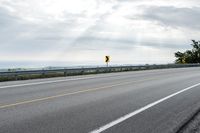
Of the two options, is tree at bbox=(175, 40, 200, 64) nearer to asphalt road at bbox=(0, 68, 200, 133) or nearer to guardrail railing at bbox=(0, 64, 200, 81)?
guardrail railing at bbox=(0, 64, 200, 81)

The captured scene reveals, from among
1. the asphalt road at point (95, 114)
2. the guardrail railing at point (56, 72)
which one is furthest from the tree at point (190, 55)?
the asphalt road at point (95, 114)

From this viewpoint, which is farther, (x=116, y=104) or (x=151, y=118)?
(x=116, y=104)

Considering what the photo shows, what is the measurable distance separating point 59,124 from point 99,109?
2.73 meters

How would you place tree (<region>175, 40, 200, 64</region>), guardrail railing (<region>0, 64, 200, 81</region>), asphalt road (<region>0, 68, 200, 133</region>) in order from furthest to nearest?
tree (<region>175, 40, 200, 64</region>), guardrail railing (<region>0, 64, 200, 81</region>), asphalt road (<region>0, 68, 200, 133</region>)

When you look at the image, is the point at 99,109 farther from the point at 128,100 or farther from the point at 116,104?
the point at 128,100

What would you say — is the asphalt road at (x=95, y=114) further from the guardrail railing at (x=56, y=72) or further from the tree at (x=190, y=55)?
the tree at (x=190, y=55)

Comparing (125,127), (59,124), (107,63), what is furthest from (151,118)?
(107,63)

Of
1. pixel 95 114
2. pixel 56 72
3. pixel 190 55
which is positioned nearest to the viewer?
pixel 95 114

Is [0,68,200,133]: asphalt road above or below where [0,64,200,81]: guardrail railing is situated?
below

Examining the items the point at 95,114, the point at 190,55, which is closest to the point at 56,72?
the point at 95,114

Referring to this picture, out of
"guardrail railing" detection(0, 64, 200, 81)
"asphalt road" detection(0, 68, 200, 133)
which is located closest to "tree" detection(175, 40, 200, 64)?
"guardrail railing" detection(0, 64, 200, 81)

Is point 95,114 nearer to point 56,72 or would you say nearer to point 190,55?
point 56,72

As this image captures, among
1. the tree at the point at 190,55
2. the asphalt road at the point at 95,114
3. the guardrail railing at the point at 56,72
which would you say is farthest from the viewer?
the tree at the point at 190,55

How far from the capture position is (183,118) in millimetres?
10438
